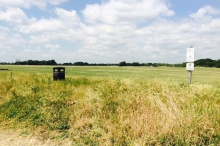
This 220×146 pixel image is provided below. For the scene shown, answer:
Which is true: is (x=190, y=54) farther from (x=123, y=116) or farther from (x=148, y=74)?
(x=148, y=74)

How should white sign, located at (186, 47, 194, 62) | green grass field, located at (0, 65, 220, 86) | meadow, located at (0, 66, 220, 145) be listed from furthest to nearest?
1. green grass field, located at (0, 65, 220, 86)
2. white sign, located at (186, 47, 194, 62)
3. meadow, located at (0, 66, 220, 145)

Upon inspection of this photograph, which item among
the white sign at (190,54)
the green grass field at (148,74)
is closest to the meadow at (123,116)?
the white sign at (190,54)

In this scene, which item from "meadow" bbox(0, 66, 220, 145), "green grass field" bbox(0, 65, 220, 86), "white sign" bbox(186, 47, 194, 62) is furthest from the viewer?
"green grass field" bbox(0, 65, 220, 86)

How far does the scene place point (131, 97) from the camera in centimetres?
719

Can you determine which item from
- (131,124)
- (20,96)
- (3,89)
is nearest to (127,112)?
(131,124)

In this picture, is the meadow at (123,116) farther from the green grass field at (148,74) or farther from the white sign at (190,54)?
the green grass field at (148,74)

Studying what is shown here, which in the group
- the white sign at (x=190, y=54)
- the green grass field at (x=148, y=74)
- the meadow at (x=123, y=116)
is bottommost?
the green grass field at (x=148, y=74)

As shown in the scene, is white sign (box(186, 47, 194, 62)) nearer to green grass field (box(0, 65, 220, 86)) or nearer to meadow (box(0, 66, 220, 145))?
green grass field (box(0, 65, 220, 86))

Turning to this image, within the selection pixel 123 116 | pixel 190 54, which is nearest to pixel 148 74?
pixel 190 54

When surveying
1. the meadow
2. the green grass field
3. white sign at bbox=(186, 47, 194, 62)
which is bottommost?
the green grass field

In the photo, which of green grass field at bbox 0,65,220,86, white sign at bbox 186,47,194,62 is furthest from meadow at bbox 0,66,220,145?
green grass field at bbox 0,65,220,86

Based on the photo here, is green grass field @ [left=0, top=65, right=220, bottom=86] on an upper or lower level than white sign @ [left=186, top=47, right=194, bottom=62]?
lower

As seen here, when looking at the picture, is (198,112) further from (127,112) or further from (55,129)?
(55,129)

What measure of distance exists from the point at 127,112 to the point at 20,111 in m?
4.34
